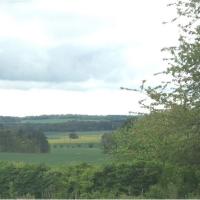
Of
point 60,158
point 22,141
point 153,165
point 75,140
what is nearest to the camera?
point 153,165

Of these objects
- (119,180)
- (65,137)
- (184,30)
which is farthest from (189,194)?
(65,137)

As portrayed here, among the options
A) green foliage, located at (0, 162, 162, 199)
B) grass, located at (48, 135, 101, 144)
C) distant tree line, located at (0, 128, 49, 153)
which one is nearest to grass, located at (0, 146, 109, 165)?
green foliage, located at (0, 162, 162, 199)

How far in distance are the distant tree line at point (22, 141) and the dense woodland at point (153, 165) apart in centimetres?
3974

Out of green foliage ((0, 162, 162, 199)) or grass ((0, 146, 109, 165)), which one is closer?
green foliage ((0, 162, 162, 199))

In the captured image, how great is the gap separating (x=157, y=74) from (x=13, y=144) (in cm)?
4638

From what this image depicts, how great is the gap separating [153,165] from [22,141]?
4519 cm

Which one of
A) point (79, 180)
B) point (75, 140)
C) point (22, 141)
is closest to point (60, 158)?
point (22, 141)

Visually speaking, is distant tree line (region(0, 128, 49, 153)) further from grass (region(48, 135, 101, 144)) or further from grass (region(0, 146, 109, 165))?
grass (region(0, 146, 109, 165))

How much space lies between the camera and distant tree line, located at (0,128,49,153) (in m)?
63.5

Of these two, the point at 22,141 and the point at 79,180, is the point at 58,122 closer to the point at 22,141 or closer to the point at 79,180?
the point at 22,141

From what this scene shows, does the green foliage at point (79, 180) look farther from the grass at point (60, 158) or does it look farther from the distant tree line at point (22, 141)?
the distant tree line at point (22, 141)

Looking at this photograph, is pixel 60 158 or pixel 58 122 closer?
pixel 60 158

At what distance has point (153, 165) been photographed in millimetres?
21453

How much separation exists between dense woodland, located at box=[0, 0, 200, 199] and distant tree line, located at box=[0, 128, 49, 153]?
39.7 metres
